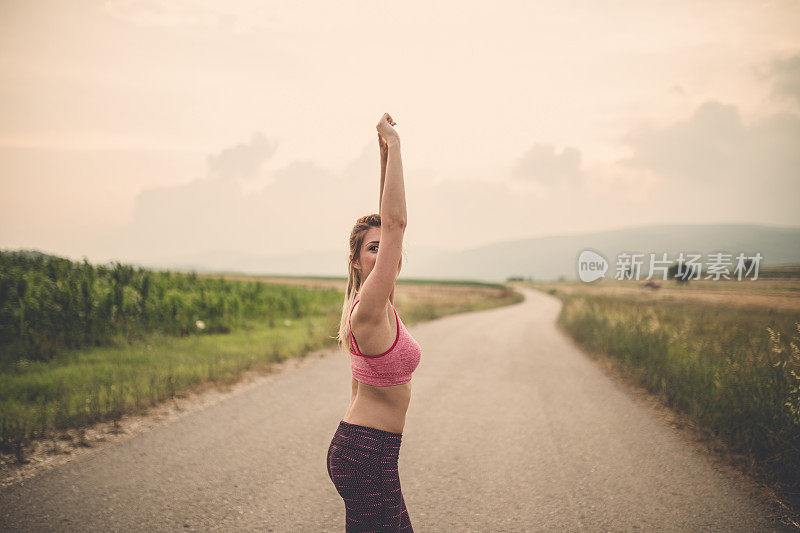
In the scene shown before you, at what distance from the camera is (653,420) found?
5.83m

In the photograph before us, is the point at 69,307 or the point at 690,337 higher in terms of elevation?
the point at 690,337

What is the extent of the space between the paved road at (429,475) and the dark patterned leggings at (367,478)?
161 centimetres

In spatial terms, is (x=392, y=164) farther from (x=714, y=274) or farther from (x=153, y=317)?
(x=153, y=317)

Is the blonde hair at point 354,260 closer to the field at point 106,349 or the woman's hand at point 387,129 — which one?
the woman's hand at point 387,129

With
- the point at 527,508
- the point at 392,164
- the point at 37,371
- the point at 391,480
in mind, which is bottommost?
the point at 37,371

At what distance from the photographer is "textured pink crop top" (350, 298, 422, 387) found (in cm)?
176

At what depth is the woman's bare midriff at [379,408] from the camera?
1.81m

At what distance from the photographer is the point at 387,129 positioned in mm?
Result: 1810

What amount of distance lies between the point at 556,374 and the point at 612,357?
222 cm

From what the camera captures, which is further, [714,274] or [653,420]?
[714,274]

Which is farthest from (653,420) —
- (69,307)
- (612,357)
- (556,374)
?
(69,307)

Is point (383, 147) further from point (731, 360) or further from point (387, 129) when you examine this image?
point (731, 360)

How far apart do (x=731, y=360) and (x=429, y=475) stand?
4613 mm

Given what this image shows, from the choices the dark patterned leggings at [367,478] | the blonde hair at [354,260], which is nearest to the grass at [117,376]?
the blonde hair at [354,260]
